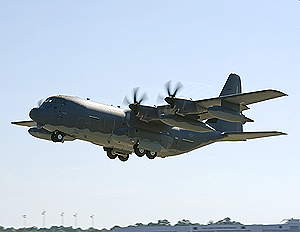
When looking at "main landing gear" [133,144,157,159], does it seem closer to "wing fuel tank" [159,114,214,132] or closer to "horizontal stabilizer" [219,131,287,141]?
"wing fuel tank" [159,114,214,132]

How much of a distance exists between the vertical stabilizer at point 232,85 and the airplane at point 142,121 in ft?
11.6

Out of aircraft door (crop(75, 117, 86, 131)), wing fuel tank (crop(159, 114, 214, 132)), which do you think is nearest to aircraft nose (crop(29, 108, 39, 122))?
aircraft door (crop(75, 117, 86, 131))

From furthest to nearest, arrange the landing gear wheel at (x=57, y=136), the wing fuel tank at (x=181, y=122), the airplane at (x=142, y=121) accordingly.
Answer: the wing fuel tank at (x=181, y=122) < the landing gear wheel at (x=57, y=136) < the airplane at (x=142, y=121)

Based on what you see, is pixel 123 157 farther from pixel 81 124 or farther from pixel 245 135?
pixel 245 135

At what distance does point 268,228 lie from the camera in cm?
4691

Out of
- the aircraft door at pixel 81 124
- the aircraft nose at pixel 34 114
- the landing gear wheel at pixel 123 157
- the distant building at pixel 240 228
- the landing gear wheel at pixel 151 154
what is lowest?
the distant building at pixel 240 228

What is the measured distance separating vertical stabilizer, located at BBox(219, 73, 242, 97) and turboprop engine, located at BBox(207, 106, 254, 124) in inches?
333

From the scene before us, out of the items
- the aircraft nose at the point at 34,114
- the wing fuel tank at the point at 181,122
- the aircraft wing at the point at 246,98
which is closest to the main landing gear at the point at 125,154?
the wing fuel tank at the point at 181,122

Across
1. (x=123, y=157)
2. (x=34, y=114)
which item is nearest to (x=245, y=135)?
(x=123, y=157)

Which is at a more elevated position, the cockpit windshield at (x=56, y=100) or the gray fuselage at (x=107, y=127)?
the cockpit windshield at (x=56, y=100)

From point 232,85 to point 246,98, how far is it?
8.96 m

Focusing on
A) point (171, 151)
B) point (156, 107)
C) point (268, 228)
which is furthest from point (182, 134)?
point (268, 228)

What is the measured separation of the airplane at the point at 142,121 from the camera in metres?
26.0

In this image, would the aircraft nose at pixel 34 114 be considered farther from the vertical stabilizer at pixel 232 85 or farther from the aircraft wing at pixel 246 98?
the vertical stabilizer at pixel 232 85
